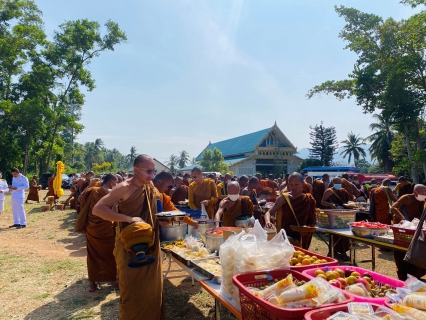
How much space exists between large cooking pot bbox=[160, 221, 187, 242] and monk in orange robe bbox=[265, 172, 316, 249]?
132 centimetres

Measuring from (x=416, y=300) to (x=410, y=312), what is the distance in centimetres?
14

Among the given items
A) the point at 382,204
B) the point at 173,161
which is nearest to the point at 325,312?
the point at 382,204

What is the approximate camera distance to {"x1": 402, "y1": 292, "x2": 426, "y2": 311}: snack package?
1.67m

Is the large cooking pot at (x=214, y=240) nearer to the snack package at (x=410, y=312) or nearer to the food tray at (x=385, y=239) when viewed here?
the snack package at (x=410, y=312)

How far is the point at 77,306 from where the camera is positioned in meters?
4.55

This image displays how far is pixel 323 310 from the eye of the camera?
5.52 feet

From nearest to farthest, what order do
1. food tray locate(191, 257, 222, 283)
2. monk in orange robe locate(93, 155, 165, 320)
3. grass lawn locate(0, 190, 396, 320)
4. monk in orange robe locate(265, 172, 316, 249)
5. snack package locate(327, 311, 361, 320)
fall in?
snack package locate(327, 311, 361, 320)
food tray locate(191, 257, 222, 283)
monk in orange robe locate(93, 155, 165, 320)
grass lawn locate(0, 190, 396, 320)
monk in orange robe locate(265, 172, 316, 249)

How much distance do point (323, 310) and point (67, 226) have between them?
36.1 ft

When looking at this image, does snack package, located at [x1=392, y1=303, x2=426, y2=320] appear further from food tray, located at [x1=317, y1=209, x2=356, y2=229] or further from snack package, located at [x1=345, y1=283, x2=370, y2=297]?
food tray, located at [x1=317, y1=209, x2=356, y2=229]

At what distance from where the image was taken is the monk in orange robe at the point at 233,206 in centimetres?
505

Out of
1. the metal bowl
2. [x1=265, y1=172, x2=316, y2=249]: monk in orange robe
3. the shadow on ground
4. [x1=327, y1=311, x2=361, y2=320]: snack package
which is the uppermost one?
[x1=265, y1=172, x2=316, y2=249]: monk in orange robe

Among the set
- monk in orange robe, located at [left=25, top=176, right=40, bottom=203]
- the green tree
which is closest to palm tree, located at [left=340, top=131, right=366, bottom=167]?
the green tree

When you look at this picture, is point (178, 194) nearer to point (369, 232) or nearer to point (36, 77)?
point (369, 232)

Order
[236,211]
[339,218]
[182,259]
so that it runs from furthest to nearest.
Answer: [339,218] → [236,211] → [182,259]
